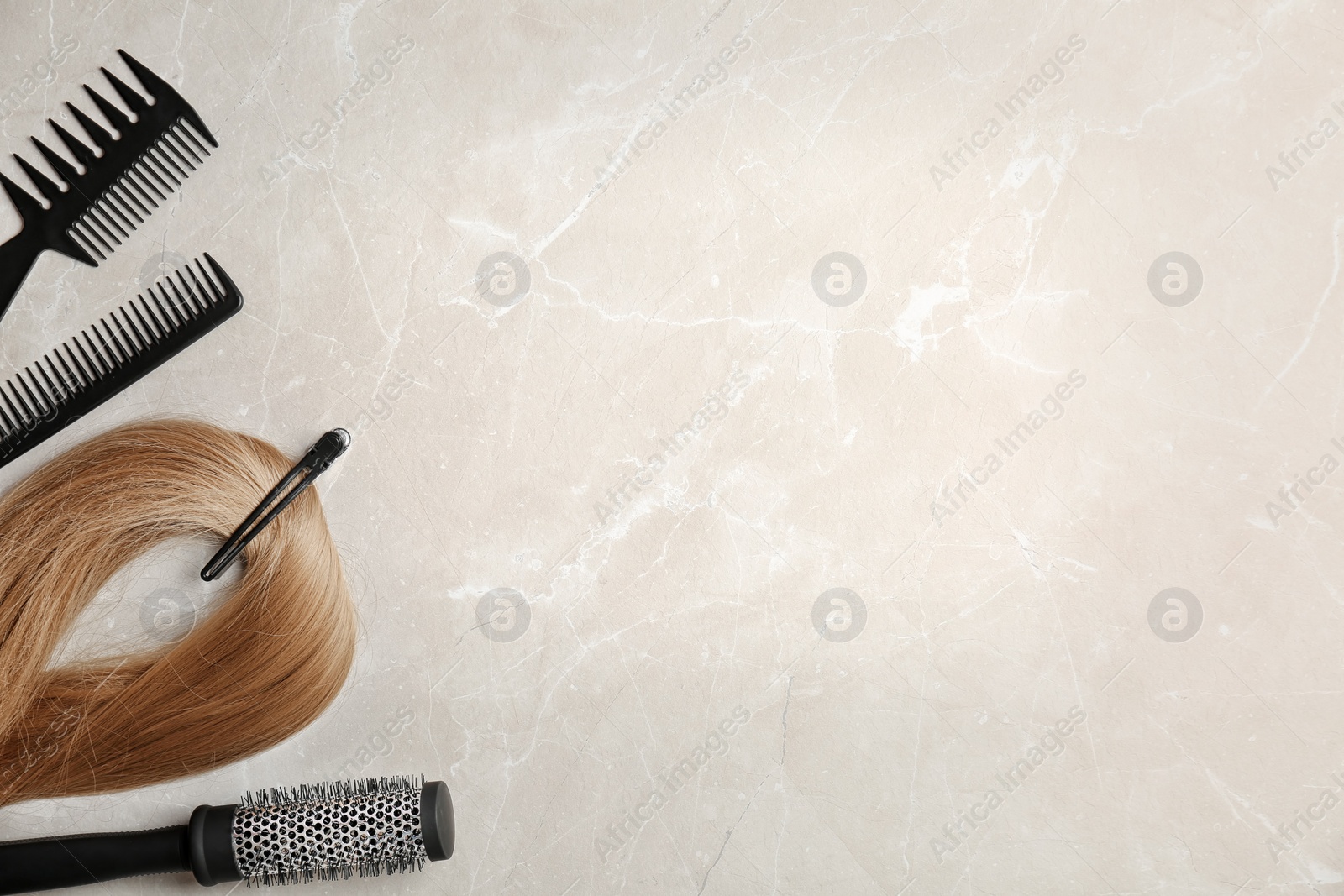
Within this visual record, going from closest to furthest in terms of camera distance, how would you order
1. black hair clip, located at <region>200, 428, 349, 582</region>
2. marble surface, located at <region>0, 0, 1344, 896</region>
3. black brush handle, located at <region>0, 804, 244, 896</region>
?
black brush handle, located at <region>0, 804, 244, 896</region> < black hair clip, located at <region>200, 428, 349, 582</region> < marble surface, located at <region>0, 0, 1344, 896</region>

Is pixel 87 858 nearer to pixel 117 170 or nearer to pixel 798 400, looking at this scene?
pixel 117 170

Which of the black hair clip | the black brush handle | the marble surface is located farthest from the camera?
the marble surface

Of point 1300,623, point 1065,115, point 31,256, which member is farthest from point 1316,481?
point 31,256

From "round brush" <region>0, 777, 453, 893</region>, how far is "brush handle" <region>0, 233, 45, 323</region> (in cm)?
100

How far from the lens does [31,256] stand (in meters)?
1.54

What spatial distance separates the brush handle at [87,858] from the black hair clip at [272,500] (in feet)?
1.46

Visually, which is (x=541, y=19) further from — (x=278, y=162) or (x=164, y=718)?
(x=164, y=718)

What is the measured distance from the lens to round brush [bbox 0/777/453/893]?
1351mm

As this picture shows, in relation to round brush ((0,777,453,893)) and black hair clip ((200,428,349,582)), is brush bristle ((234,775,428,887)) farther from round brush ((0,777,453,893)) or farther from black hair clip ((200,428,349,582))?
black hair clip ((200,428,349,582))

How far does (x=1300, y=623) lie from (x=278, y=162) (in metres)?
2.24

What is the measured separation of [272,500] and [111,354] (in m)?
0.45

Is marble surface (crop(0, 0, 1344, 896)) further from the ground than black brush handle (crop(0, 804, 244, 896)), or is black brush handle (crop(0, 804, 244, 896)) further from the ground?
marble surface (crop(0, 0, 1344, 896))

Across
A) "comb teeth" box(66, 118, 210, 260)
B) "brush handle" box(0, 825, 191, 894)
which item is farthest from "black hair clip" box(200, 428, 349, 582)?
"comb teeth" box(66, 118, 210, 260)

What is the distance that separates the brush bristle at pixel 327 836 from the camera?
1355 mm
